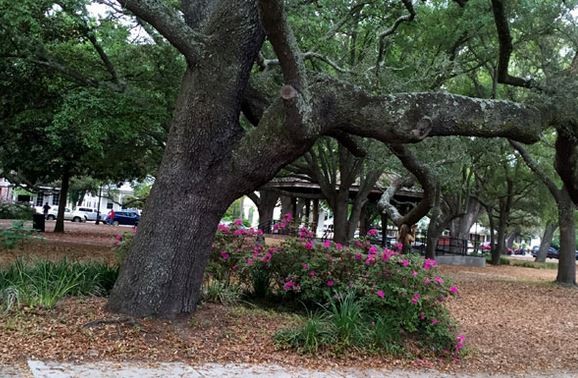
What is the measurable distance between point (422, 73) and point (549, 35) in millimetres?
4417

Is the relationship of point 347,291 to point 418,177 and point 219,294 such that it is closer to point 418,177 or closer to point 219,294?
point 219,294

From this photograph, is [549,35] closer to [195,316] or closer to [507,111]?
[507,111]

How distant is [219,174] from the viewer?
6957 mm

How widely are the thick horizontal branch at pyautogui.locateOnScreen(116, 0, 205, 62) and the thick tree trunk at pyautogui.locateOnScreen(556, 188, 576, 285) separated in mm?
16129

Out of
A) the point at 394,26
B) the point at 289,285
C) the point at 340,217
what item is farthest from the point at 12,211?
the point at 289,285

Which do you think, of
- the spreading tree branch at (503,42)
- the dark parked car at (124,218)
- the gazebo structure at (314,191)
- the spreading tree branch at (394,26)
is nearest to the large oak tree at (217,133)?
the spreading tree branch at (503,42)

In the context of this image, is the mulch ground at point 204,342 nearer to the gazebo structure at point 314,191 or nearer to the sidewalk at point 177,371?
the sidewalk at point 177,371

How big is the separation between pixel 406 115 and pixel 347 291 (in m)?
2.46

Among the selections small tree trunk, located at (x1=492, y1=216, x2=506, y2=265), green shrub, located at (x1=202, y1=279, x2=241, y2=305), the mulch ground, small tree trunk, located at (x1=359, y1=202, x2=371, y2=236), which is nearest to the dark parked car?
small tree trunk, located at (x1=359, y1=202, x2=371, y2=236)

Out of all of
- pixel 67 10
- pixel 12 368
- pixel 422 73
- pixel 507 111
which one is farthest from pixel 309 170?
pixel 12 368

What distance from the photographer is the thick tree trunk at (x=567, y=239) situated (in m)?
19.3

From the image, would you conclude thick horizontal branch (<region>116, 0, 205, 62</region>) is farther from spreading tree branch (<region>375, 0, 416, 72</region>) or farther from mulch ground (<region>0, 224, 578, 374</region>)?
spreading tree branch (<region>375, 0, 416, 72</region>)

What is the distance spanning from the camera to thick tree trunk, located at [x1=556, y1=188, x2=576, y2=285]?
19312 mm

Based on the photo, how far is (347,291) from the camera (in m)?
7.73
